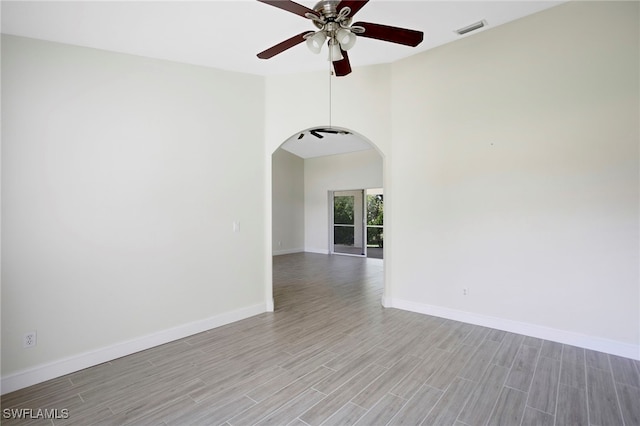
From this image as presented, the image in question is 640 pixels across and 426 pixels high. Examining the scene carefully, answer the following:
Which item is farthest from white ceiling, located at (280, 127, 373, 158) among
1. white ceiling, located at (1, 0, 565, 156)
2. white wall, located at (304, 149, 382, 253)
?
white ceiling, located at (1, 0, 565, 156)

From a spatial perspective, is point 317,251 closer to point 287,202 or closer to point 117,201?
point 287,202

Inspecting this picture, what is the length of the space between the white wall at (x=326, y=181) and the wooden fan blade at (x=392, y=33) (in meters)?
6.25

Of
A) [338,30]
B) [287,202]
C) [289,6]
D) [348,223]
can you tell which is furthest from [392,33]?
[287,202]

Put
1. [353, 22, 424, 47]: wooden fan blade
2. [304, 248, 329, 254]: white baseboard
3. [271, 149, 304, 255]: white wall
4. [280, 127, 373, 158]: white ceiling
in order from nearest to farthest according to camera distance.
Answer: [353, 22, 424, 47]: wooden fan blade → [280, 127, 373, 158]: white ceiling → [271, 149, 304, 255]: white wall → [304, 248, 329, 254]: white baseboard

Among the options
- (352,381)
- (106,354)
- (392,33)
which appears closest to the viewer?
(392,33)

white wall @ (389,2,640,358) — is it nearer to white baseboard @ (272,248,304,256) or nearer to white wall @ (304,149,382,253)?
white wall @ (304,149,382,253)

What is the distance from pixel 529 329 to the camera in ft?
10.9

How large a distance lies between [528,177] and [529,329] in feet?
5.51

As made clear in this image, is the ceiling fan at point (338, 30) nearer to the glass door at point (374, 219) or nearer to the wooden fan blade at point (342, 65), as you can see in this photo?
the wooden fan blade at point (342, 65)

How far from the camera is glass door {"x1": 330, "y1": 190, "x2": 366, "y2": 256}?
939 cm

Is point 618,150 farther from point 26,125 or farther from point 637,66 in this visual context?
point 26,125

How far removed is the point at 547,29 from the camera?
126 inches
